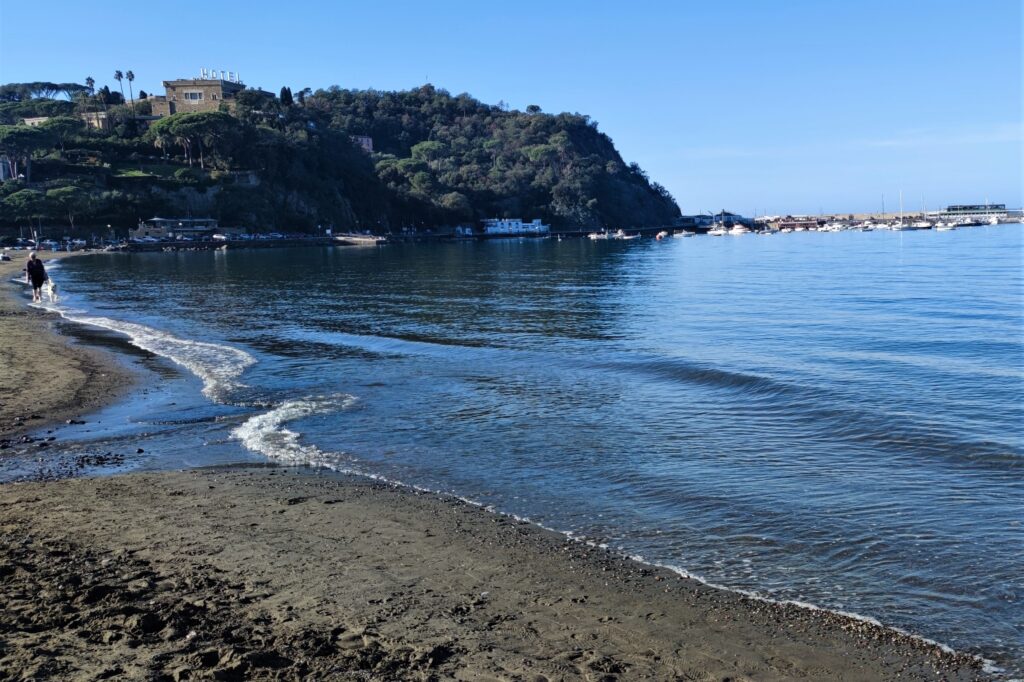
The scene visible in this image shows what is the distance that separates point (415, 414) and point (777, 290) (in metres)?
31.9

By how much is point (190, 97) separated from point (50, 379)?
189826mm

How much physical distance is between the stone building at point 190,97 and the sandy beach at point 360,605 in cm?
18922

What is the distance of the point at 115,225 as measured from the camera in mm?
129500

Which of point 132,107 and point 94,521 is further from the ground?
point 132,107

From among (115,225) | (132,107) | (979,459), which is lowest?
(979,459)

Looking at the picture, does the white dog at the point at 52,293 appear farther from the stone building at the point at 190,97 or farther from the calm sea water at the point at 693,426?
the stone building at the point at 190,97

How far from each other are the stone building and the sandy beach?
621 ft

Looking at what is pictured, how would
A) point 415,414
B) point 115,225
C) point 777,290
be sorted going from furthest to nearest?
1. point 115,225
2. point 777,290
3. point 415,414

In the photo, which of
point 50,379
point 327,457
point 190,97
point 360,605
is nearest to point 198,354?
point 50,379

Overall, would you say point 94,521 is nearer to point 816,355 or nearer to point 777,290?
point 816,355

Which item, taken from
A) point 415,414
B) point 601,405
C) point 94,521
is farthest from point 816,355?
point 94,521

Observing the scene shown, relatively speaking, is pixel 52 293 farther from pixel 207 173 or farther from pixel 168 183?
pixel 207 173

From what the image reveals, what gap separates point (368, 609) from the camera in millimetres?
6215

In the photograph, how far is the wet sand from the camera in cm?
529
